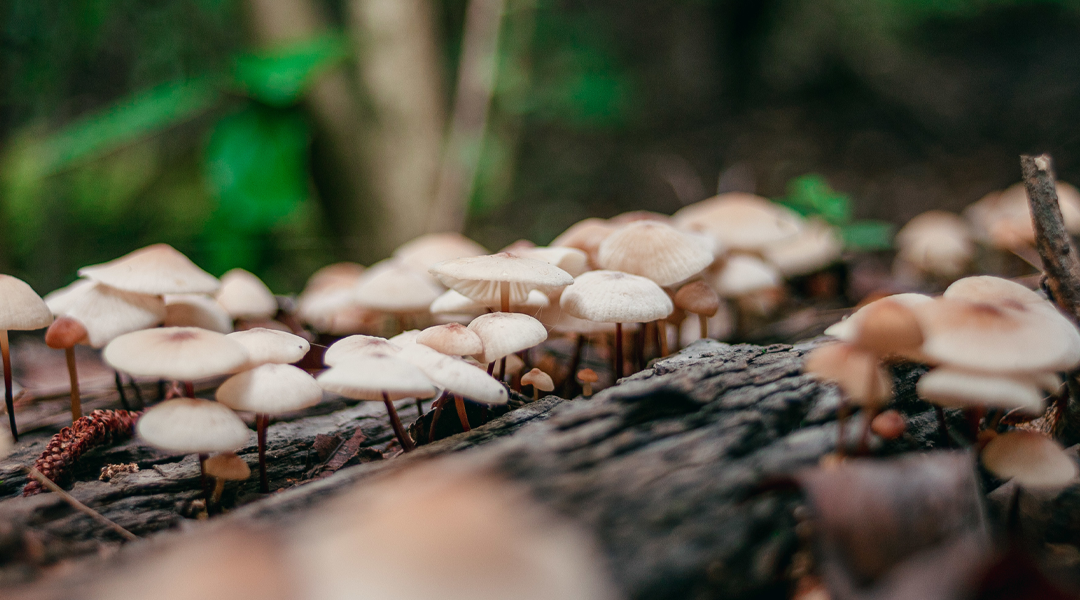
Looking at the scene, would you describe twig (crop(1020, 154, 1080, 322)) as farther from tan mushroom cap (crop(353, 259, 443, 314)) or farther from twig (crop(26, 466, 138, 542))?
twig (crop(26, 466, 138, 542))

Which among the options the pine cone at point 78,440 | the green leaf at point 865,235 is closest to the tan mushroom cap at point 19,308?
the pine cone at point 78,440

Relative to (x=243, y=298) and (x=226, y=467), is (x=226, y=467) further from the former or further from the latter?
(x=243, y=298)

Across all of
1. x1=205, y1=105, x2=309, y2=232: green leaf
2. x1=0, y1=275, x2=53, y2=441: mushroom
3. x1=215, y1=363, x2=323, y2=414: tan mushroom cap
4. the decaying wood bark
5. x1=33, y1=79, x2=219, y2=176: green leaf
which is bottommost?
the decaying wood bark

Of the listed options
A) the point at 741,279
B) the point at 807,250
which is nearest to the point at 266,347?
the point at 741,279

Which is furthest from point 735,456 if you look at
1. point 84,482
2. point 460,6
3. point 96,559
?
point 460,6

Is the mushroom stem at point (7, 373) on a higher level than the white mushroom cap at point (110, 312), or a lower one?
lower

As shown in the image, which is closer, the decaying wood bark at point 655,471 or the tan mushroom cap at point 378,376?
the decaying wood bark at point 655,471

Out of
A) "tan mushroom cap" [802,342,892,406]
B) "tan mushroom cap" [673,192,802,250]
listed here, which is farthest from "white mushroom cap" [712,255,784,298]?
"tan mushroom cap" [802,342,892,406]

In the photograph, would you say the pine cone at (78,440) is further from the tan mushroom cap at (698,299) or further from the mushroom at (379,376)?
the tan mushroom cap at (698,299)
